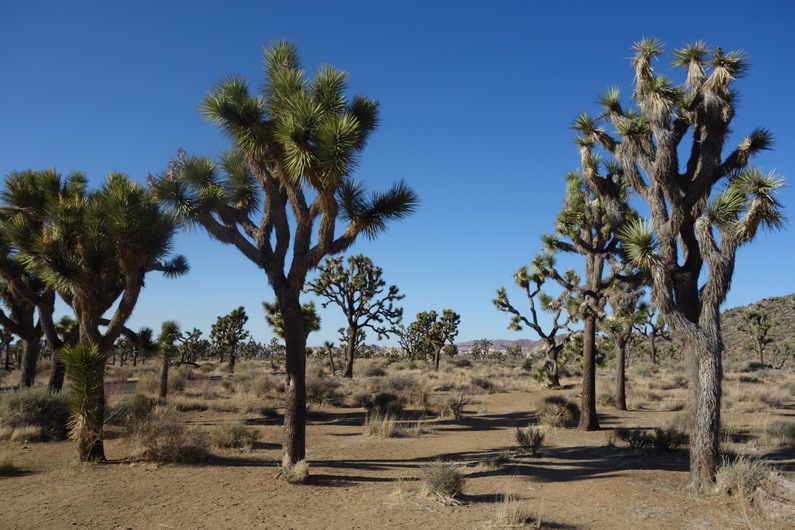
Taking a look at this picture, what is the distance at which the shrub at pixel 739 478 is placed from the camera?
7203 mm

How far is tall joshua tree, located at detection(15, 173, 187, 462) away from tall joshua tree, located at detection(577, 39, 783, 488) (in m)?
8.67

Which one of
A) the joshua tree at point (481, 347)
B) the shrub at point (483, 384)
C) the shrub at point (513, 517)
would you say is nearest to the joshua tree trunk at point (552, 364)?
the shrub at point (483, 384)

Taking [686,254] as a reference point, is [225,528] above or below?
below

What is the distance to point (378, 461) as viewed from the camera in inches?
415

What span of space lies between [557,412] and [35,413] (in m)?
13.7

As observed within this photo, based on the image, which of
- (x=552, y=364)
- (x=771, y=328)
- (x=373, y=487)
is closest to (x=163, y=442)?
(x=373, y=487)

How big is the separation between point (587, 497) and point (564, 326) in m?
12.5

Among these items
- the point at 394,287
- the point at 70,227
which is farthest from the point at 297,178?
the point at 394,287

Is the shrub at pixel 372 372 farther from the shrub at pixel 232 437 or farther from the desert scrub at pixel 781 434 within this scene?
the desert scrub at pixel 781 434

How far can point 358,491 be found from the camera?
805 cm

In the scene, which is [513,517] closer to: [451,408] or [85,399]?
[85,399]

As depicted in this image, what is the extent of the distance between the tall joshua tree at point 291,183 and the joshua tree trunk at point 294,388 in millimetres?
17

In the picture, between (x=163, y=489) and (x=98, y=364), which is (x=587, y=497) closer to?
(x=163, y=489)

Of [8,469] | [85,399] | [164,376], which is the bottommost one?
[8,469]
